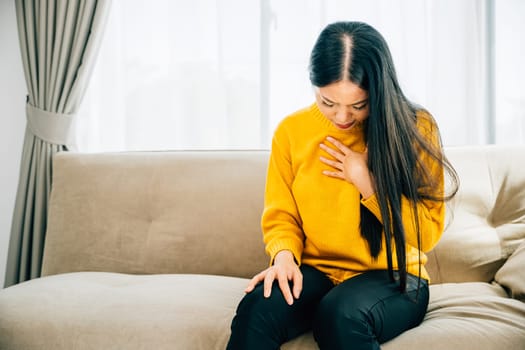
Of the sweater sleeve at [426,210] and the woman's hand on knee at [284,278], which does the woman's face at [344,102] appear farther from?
the woman's hand on knee at [284,278]

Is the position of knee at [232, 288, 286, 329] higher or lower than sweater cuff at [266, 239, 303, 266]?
lower

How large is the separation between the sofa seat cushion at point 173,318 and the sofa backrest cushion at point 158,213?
0.24 metres

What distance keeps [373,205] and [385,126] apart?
0.19 m

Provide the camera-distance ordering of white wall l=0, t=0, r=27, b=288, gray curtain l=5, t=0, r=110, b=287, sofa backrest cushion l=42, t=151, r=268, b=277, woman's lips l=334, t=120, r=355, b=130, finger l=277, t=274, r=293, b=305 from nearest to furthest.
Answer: finger l=277, t=274, r=293, b=305
woman's lips l=334, t=120, r=355, b=130
sofa backrest cushion l=42, t=151, r=268, b=277
gray curtain l=5, t=0, r=110, b=287
white wall l=0, t=0, r=27, b=288

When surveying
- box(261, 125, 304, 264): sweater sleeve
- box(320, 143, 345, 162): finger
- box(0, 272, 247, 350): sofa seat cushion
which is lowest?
box(0, 272, 247, 350): sofa seat cushion

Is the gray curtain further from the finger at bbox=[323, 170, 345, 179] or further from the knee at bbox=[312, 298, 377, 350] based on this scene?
the knee at bbox=[312, 298, 377, 350]

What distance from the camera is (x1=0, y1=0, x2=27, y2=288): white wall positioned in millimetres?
2422

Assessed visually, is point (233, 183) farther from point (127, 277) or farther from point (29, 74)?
point (29, 74)

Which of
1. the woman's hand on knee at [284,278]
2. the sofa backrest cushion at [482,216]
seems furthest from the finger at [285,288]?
the sofa backrest cushion at [482,216]

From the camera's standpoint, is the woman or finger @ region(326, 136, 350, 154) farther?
finger @ region(326, 136, 350, 154)

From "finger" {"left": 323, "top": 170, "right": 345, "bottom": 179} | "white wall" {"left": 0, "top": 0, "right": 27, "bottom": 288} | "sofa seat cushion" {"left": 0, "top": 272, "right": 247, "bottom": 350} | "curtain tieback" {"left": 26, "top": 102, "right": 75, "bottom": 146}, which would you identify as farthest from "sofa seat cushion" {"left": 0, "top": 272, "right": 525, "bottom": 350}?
"white wall" {"left": 0, "top": 0, "right": 27, "bottom": 288}

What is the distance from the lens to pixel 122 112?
93.2 inches

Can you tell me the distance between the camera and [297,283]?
3.65 feet

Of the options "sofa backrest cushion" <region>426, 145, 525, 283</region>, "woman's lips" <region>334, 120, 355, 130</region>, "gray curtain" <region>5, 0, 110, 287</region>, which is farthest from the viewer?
"gray curtain" <region>5, 0, 110, 287</region>
